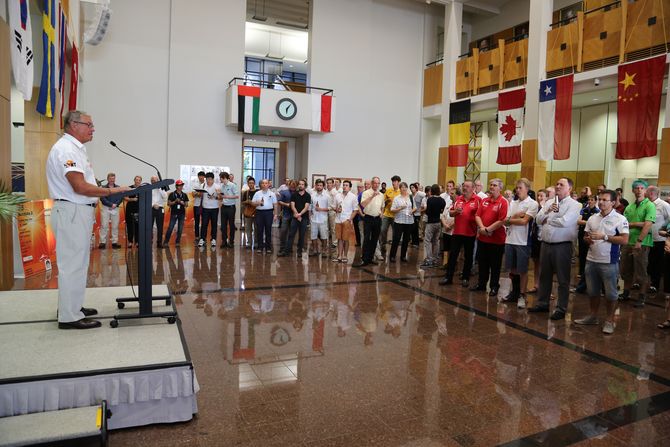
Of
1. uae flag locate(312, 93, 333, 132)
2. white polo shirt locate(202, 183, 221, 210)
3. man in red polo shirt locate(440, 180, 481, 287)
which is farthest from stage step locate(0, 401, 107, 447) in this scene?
uae flag locate(312, 93, 333, 132)

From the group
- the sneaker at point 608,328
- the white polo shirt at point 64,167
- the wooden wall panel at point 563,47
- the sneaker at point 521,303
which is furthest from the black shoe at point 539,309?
the wooden wall panel at point 563,47

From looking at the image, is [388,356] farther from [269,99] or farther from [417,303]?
[269,99]

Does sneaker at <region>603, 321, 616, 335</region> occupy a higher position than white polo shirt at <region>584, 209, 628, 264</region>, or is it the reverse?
white polo shirt at <region>584, 209, 628, 264</region>

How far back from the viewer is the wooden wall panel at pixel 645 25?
10.2 metres

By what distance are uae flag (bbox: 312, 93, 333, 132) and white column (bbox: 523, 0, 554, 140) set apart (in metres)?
6.09

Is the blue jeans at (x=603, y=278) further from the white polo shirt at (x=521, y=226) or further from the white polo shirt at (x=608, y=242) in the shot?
the white polo shirt at (x=521, y=226)

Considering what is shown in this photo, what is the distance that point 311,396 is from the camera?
3172 mm

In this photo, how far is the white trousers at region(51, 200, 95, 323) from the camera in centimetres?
321

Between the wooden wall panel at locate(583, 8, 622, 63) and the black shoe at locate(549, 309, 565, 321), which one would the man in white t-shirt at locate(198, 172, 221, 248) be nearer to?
the black shoe at locate(549, 309, 565, 321)

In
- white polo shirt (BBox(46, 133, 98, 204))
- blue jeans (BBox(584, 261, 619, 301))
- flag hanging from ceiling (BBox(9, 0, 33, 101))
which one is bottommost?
blue jeans (BBox(584, 261, 619, 301))

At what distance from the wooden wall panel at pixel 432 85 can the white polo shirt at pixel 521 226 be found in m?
11.8

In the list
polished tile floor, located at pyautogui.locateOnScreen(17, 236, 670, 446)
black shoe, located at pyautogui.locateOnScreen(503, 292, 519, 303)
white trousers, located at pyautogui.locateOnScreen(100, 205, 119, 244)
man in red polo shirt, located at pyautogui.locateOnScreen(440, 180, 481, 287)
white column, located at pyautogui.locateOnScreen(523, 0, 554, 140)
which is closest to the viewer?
polished tile floor, located at pyautogui.locateOnScreen(17, 236, 670, 446)

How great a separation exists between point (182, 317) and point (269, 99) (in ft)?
34.9

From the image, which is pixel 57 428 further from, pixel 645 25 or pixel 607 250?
pixel 645 25
